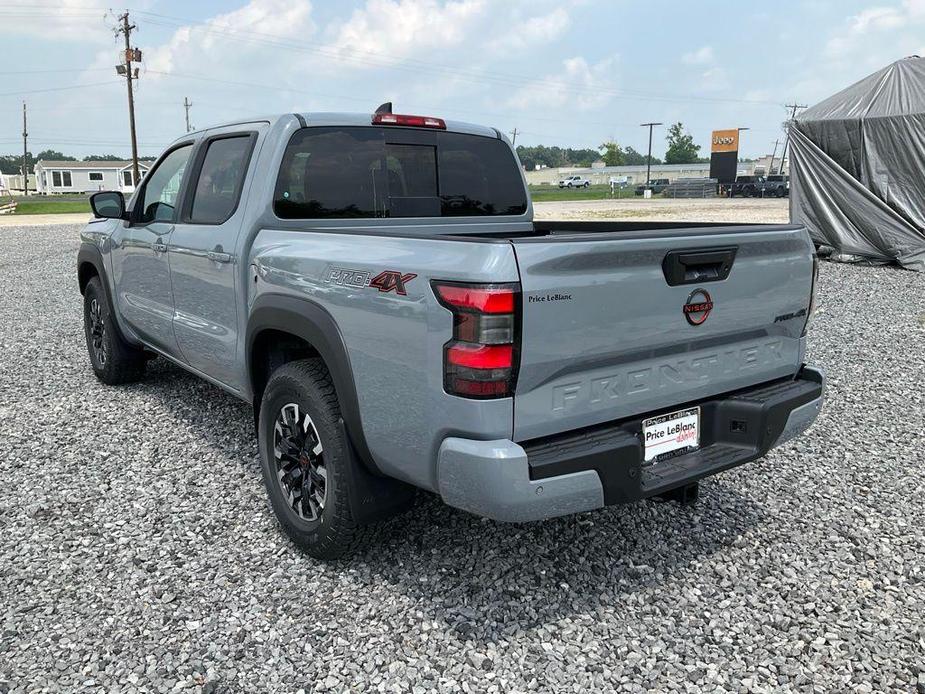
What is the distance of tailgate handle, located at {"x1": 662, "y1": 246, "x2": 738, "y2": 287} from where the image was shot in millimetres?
2793

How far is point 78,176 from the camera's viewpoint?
85.6 m

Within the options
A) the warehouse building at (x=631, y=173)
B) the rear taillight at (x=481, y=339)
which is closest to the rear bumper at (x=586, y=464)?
the rear taillight at (x=481, y=339)

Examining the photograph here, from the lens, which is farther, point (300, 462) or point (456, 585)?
point (300, 462)

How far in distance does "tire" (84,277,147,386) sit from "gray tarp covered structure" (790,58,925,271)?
41.1ft

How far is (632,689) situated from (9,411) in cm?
490

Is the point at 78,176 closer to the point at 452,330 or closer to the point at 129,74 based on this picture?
the point at 129,74

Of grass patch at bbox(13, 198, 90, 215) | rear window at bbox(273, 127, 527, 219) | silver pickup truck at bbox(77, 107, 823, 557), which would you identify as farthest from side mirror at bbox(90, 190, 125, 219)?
grass patch at bbox(13, 198, 90, 215)

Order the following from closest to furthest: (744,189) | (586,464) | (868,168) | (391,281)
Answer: (586,464) → (391,281) → (868,168) → (744,189)

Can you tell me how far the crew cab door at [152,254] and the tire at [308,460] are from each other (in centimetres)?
154

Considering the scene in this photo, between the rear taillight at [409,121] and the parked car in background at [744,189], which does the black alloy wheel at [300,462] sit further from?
the parked car in background at [744,189]

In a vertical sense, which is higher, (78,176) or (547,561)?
(78,176)

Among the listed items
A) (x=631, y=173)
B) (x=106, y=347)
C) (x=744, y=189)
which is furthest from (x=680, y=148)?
(x=106, y=347)

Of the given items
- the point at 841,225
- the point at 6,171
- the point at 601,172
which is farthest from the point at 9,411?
the point at 6,171

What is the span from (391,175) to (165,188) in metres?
1.73
